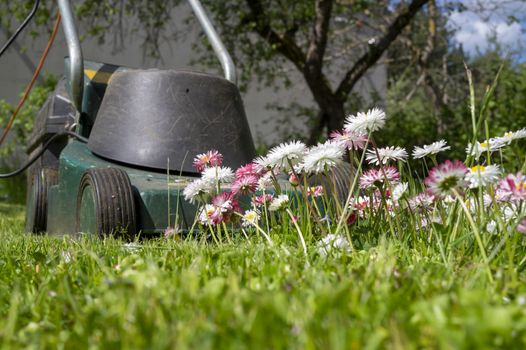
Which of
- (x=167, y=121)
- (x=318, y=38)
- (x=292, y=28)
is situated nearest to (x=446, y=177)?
(x=167, y=121)

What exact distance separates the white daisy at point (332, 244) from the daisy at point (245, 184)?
0.39 meters

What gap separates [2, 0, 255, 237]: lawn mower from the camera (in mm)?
2742

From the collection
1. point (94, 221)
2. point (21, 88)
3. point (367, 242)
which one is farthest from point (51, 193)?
point (21, 88)

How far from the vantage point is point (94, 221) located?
9.21 ft

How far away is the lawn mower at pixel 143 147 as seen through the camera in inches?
108

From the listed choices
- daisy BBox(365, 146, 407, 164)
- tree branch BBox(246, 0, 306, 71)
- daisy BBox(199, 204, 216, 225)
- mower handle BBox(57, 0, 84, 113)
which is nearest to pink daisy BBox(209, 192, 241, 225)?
daisy BBox(199, 204, 216, 225)

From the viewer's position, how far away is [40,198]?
3.92 m

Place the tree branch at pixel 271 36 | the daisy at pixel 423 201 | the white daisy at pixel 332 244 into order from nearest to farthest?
the white daisy at pixel 332 244
the daisy at pixel 423 201
the tree branch at pixel 271 36

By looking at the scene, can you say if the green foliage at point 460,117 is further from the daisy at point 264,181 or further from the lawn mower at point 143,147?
the daisy at point 264,181

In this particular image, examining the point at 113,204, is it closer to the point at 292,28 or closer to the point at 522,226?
the point at 522,226

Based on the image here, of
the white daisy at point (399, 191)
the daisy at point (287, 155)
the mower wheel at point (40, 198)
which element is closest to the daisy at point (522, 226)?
the white daisy at point (399, 191)

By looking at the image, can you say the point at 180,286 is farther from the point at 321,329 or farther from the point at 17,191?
the point at 17,191

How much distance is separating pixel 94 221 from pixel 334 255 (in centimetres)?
139

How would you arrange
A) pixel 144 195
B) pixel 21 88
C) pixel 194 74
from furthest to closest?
1. pixel 21 88
2. pixel 194 74
3. pixel 144 195
